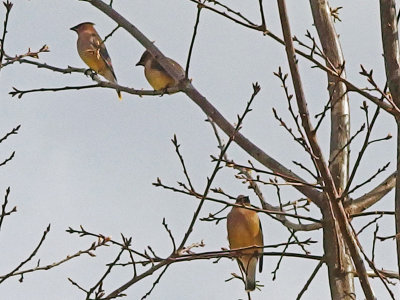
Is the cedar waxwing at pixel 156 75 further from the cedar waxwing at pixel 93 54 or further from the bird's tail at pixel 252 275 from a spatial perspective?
the bird's tail at pixel 252 275

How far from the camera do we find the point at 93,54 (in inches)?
313

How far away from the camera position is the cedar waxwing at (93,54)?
26.6ft

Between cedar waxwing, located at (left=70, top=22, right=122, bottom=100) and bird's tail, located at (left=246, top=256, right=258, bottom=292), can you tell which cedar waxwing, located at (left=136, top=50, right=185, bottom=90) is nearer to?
cedar waxwing, located at (left=70, top=22, right=122, bottom=100)

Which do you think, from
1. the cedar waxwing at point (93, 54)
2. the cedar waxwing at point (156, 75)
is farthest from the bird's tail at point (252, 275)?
the cedar waxwing at point (93, 54)

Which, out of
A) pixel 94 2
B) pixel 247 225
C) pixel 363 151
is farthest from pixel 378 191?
pixel 94 2

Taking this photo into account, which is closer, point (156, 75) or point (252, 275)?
point (252, 275)

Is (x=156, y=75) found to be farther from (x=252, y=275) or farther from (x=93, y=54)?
(x=252, y=275)

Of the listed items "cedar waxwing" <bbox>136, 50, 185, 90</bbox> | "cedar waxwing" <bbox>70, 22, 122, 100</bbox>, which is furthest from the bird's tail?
"cedar waxwing" <bbox>70, 22, 122, 100</bbox>

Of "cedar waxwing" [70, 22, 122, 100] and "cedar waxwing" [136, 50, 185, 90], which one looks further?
"cedar waxwing" [70, 22, 122, 100]

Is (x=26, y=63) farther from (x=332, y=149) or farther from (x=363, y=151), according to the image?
(x=363, y=151)

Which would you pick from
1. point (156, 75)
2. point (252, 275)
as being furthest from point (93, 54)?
point (252, 275)

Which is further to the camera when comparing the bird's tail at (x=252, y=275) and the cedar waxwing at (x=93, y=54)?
the cedar waxwing at (x=93, y=54)

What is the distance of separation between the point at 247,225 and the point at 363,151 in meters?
2.31

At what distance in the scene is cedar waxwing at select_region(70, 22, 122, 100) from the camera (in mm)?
8109
